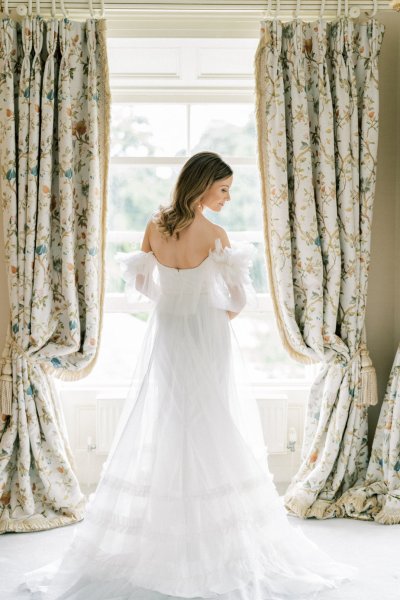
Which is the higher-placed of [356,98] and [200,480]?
[356,98]

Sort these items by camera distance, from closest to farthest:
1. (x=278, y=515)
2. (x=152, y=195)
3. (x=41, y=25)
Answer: (x=278, y=515)
(x=41, y=25)
(x=152, y=195)

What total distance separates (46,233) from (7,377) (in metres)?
0.70

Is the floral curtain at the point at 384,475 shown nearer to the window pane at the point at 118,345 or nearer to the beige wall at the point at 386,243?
the beige wall at the point at 386,243

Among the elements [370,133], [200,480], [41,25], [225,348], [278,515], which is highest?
[41,25]

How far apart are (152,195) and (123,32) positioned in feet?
2.73

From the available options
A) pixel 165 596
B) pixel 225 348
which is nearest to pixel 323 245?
pixel 225 348

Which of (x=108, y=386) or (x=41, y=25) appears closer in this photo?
(x=41, y=25)

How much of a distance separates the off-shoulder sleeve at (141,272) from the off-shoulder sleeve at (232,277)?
251 mm

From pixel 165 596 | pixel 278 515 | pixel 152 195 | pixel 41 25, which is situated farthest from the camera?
pixel 152 195

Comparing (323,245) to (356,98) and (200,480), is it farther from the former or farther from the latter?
(200,480)

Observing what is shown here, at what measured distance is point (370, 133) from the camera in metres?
3.38

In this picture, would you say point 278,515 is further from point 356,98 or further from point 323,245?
point 356,98

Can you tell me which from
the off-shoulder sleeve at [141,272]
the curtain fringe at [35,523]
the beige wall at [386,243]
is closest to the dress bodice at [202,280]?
the off-shoulder sleeve at [141,272]

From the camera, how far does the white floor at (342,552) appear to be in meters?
2.61
